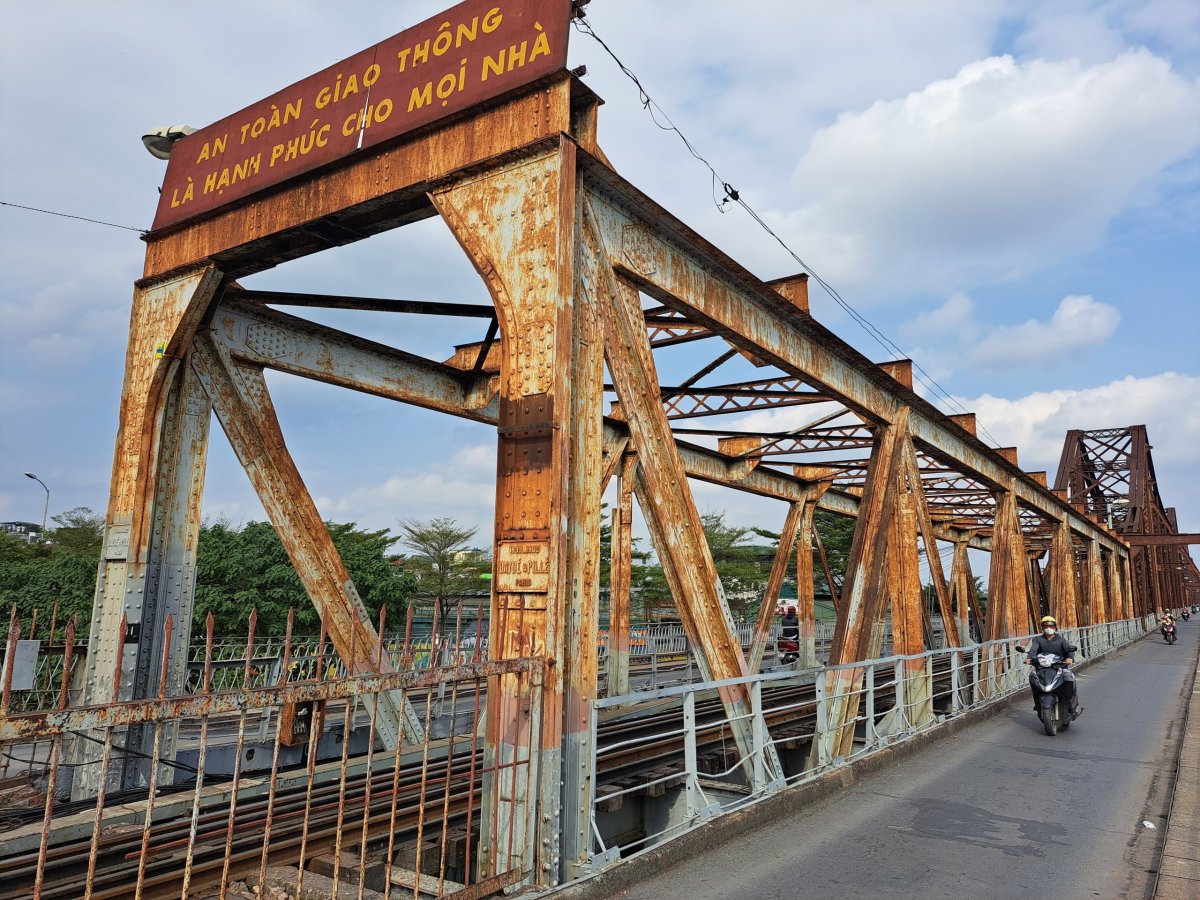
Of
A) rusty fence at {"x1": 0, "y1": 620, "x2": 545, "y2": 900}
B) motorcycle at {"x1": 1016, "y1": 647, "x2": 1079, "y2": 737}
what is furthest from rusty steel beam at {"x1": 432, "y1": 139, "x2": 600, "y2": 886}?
motorcycle at {"x1": 1016, "y1": 647, "x2": 1079, "y2": 737}

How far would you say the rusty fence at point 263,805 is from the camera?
321cm

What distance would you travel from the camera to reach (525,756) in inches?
Result: 195

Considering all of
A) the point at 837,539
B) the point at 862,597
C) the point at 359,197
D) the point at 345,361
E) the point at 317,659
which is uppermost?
the point at 359,197

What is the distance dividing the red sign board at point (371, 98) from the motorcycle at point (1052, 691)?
1078cm

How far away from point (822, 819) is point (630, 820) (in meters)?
2.78

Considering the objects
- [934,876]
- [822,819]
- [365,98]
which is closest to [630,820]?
[822,819]

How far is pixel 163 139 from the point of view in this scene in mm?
8469

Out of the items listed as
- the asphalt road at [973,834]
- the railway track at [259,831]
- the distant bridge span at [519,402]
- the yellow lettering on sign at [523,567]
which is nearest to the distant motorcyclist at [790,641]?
the distant bridge span at [519,402]

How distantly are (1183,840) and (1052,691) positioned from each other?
18.1ft

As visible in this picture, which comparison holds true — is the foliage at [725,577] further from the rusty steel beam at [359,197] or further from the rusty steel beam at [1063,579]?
the rusty steel beam at [359,197]

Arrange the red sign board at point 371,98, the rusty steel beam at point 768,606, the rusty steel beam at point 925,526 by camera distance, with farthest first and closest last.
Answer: the rusty steel beam at point 768,606 < the rusty steel beam at point 925,526 < the red sign board at point 371,98

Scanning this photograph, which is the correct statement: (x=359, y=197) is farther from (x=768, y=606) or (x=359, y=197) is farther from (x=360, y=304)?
(x=768, y=606)

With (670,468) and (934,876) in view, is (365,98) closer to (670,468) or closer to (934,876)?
(670,468)

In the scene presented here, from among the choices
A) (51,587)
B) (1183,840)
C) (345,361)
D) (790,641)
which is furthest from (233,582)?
(1183,840)
